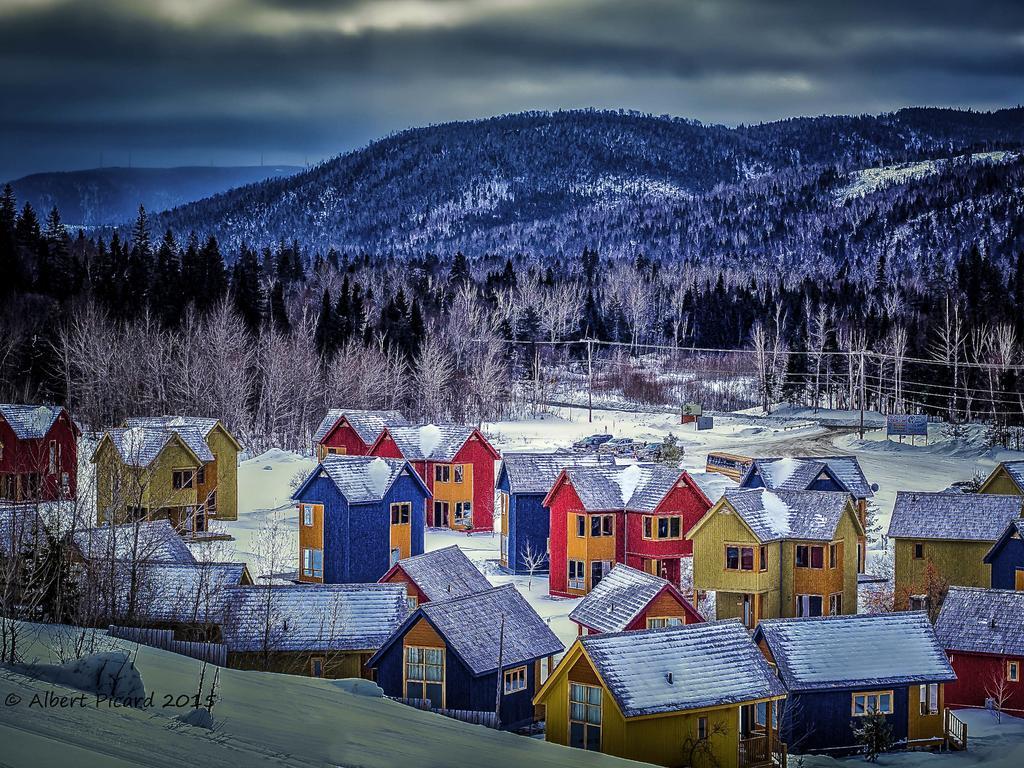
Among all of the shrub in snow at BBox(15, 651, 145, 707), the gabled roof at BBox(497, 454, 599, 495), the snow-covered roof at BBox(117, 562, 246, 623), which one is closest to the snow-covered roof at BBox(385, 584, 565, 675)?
the snow-covered roof at BBox(117, 562, 246, 623)

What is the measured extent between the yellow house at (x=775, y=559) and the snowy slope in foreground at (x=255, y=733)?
2013 cm

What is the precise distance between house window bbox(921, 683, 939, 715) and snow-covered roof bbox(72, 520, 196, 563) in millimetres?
20162

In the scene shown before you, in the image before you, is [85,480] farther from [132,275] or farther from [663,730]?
[132,275]

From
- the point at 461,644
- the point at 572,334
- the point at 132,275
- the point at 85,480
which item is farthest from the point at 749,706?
the point at 572,334

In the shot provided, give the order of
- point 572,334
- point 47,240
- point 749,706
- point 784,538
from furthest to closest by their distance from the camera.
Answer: point 572,334 < point 47,240 < point 784,538 < point 749,706

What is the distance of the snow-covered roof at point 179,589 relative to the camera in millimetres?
30022

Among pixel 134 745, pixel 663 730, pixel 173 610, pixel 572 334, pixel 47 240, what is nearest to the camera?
pixel 134 745

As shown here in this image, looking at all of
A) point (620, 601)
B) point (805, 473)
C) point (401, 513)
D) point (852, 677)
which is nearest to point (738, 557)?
point (620, 601)

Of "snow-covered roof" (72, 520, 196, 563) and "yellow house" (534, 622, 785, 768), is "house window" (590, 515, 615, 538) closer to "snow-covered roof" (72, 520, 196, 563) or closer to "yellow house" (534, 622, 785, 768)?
"snow-covered roof" (72, 520, 196, 563)

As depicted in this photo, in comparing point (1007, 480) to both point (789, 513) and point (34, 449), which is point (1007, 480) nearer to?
point (789, 513)

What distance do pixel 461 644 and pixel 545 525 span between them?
59.0 ft

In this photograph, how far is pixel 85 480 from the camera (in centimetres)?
5753

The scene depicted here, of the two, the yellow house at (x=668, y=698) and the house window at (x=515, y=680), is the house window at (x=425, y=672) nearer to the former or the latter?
the house window at (x=515, y=680)

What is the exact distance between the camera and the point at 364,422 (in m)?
62.0
